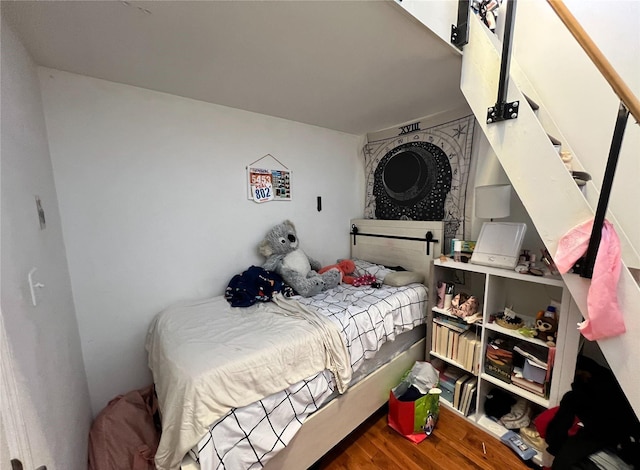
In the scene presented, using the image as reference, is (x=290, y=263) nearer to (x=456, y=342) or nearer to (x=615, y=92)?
(x=456, y=342)

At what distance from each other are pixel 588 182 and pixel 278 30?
1.88 metres

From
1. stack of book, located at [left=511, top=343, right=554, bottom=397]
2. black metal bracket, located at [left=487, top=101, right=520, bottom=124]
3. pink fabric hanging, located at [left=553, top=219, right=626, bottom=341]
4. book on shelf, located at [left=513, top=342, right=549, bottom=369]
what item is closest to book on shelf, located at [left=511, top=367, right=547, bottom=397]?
stack of book, located at [left=511, top=343, right=554, bottom=397]

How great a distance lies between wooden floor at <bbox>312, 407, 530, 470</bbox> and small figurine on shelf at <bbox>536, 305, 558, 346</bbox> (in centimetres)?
73

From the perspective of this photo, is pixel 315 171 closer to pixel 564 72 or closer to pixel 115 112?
pixel 115 112

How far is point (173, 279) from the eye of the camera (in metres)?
1.84

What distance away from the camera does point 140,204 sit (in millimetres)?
1694

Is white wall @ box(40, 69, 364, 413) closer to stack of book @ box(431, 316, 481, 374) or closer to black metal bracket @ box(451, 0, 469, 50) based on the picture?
black metal bracket @ box(451, 0, 469, 50)

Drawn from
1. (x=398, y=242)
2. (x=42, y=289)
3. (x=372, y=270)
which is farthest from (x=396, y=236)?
(x=42, y=289)

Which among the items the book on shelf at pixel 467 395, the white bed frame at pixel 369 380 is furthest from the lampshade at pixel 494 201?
the book on shelf at pixel 467 395

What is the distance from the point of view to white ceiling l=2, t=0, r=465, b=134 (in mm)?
1048

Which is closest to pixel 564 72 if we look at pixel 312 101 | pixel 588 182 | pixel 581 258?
pixel 588 182

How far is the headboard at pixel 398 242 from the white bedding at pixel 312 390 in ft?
1.10

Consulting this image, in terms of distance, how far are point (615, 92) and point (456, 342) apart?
157 centimetres

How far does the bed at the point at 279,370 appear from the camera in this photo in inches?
40.2
